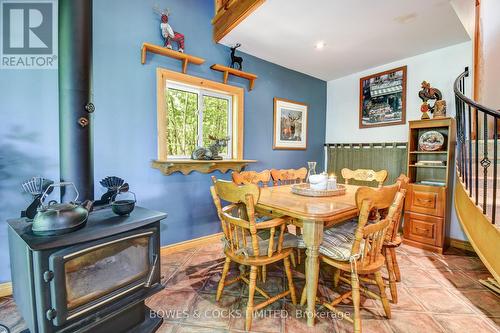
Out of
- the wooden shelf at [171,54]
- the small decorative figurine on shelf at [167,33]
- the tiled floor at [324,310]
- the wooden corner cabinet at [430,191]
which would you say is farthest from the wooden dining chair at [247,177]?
the wooden corner cabinet at [430,191]

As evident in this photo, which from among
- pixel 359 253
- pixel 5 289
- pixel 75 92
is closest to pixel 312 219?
pixel 359 253

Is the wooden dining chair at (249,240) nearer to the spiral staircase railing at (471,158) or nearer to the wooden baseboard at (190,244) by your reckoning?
the wooden baseboard at (190,244)

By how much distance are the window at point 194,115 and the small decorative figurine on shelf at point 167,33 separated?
30 centimetres

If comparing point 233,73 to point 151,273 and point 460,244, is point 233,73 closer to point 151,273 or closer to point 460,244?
point 151,273

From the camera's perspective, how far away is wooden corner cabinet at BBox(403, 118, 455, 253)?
2.74 meters

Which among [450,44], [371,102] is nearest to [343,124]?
[371,102]

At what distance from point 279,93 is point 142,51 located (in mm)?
2049

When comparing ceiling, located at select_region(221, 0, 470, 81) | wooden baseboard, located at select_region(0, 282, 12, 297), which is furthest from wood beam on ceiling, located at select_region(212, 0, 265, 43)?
wooden baseboard, located at select_region(0, 282, 12, 297)

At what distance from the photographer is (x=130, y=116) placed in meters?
2.32

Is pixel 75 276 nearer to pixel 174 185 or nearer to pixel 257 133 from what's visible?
pixel 174 185

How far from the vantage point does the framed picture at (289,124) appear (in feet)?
12.0

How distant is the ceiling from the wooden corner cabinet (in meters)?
1.02

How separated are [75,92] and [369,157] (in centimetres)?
385

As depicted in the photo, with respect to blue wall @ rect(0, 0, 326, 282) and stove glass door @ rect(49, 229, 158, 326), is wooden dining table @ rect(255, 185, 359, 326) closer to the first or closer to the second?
stove glass door @ rect(49, 229, 158, 326)
